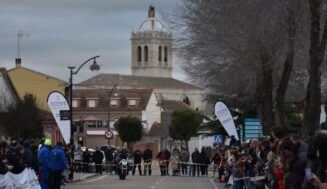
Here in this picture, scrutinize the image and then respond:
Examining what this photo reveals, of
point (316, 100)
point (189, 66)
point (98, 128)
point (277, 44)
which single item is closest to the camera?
point (316, 100)

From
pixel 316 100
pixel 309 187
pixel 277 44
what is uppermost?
pixel 277 44

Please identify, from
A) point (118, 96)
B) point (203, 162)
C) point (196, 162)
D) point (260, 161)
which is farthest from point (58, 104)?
point (118, 96)

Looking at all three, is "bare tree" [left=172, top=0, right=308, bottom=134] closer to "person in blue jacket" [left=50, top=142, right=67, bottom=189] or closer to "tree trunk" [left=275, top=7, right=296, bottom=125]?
"tree trunk" [left=275, top=7, right=296, bottom=125]

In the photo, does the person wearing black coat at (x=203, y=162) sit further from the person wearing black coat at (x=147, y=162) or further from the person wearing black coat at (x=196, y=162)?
the person wearing black coat at (x=147, y=162)

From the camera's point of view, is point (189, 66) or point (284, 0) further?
point (189, 66)

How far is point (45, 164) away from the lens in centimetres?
2756

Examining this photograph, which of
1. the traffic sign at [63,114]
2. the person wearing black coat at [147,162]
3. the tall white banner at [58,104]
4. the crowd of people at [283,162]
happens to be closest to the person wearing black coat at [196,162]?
the person wearing black coat at [147,162]

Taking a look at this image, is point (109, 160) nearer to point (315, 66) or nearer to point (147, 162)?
point (147, 162)

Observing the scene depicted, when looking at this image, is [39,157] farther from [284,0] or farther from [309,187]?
[309,187]

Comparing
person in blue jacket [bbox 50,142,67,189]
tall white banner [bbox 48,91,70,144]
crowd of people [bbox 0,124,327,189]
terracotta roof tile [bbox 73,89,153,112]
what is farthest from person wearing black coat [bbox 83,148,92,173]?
terracotta roof tile [bbox 73,89,153,112]

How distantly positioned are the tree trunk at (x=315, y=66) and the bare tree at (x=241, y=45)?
76.3 inches

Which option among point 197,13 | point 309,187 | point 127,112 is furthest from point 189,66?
point 127,112

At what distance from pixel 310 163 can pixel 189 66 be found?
26.7 m

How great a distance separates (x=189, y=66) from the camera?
131 ft
